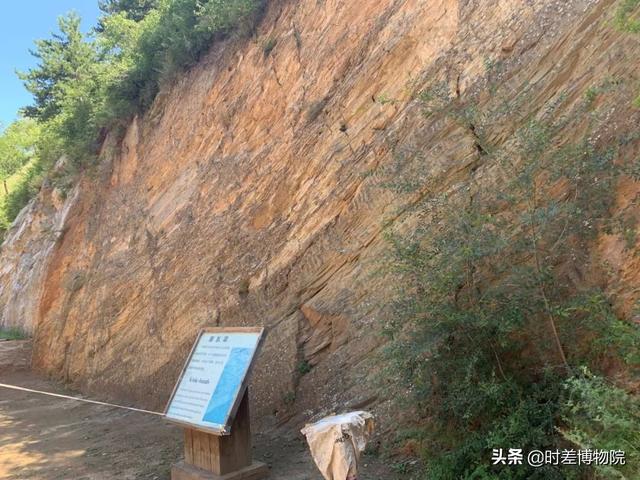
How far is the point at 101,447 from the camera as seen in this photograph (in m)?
7.01

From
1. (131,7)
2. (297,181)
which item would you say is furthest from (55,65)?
(297,181)

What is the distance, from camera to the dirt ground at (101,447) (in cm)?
573

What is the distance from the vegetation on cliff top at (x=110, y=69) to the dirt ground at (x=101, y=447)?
22.1ft

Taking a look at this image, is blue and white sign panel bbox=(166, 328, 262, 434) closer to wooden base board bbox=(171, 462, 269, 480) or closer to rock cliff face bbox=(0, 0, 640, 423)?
wooden base board bbox=(171, 462, 269, 480)

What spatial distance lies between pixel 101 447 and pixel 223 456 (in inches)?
113

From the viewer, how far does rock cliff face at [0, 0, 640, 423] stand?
5.65 metres

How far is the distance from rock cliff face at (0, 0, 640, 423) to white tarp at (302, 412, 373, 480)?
5.91 ft

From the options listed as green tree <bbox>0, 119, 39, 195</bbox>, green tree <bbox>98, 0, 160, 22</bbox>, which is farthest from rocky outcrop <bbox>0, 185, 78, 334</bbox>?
green tree <bbox>0, 119, 39, 195</bbox>

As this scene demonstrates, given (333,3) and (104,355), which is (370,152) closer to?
(333,3)

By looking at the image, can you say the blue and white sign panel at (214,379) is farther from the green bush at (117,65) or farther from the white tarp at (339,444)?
the green bush at (117,65)

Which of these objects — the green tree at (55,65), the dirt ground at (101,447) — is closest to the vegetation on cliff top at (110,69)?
the green tree at (55,65)

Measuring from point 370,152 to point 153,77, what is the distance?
7.46m

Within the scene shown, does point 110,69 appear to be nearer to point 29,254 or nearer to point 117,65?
point 117,65

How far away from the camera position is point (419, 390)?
449cm
